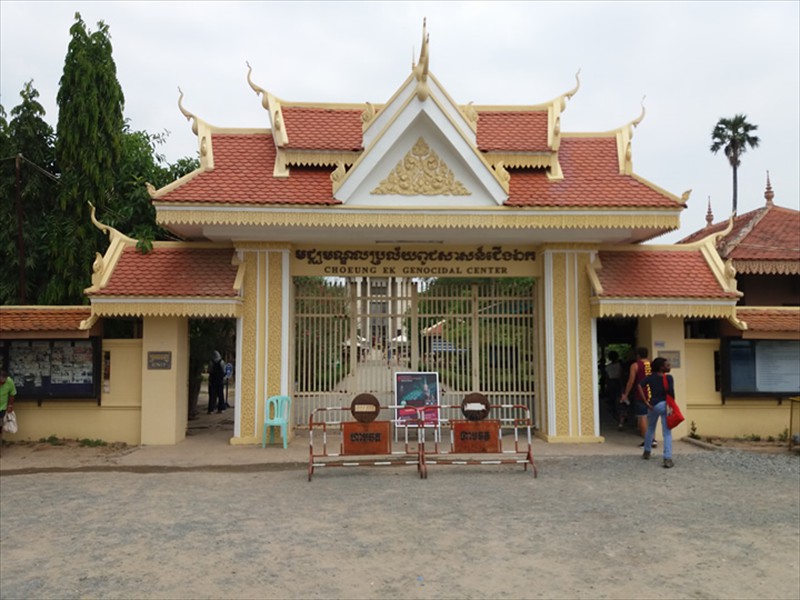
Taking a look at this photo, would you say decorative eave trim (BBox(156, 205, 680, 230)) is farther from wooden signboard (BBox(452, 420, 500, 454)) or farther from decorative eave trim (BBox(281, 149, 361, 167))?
wooden signboard (BBox(452, 420, 500, 454))

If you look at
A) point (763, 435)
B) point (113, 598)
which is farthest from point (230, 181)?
point (763, 435)

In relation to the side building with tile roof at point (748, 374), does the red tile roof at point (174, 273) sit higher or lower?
higher

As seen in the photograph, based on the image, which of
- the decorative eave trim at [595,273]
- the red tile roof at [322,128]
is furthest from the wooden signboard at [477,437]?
the red tile roof at [322,128]

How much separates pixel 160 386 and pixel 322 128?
17.3ft

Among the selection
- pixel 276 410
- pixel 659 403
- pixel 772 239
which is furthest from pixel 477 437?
pixel 772 239

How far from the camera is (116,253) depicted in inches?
413

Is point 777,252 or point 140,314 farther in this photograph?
point 777,252

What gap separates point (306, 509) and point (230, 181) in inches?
233

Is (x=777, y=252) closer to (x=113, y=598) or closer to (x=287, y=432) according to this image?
(x=287, y=432)

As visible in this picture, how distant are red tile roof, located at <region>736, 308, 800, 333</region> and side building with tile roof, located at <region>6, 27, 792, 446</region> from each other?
0.25 metres

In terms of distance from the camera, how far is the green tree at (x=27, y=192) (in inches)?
521

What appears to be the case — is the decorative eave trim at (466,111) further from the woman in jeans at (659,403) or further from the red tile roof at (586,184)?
the woman in jeans at (659,403)

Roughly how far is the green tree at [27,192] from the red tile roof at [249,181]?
4650 millimetres

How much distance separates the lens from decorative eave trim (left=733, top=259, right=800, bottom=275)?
13289 millimetres
